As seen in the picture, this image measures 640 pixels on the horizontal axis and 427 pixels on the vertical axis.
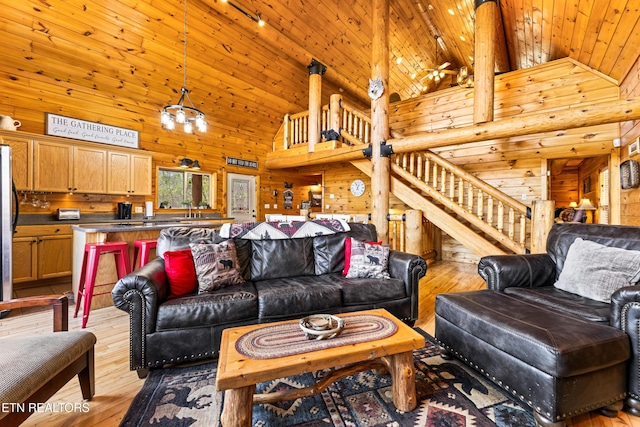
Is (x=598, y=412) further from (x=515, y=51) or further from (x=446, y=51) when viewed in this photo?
(x=446, y=51)

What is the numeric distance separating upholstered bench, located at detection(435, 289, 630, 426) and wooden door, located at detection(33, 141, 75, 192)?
219 inches

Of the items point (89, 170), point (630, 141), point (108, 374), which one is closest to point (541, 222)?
point (630, 141)

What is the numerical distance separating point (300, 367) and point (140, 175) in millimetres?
5201

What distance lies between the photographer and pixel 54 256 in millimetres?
4086

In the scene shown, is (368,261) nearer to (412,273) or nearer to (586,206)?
(412,273)

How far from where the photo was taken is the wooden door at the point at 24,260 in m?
3.74

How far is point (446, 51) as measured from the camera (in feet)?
24.5

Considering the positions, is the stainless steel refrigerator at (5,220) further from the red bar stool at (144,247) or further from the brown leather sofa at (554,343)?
the brown leather sofa at (554,343)

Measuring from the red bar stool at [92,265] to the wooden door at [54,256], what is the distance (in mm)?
1686

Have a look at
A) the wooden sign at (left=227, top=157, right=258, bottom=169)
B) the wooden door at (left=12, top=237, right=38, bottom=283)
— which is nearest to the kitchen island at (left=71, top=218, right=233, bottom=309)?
the wooden door at (left=12, top=237, right=38, bottom=283)

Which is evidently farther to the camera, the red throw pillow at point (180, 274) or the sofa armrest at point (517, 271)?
the sofa armrest at point (517, 271)

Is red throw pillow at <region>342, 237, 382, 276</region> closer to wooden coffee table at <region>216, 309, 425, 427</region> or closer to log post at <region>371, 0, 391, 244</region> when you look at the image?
wooden coffee table at <region>216, 309, 425, 427</region>

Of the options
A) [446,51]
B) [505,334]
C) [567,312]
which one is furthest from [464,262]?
[446,51]

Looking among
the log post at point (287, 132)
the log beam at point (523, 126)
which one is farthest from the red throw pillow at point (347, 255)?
the log post at point (287, 132)
